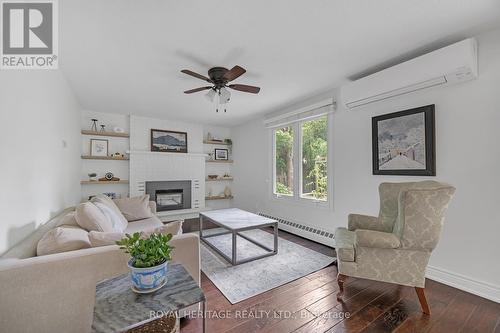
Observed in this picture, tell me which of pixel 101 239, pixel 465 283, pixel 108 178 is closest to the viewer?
pixel 101 239

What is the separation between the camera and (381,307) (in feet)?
5.66

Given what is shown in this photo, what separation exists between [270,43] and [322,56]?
0.61 meters

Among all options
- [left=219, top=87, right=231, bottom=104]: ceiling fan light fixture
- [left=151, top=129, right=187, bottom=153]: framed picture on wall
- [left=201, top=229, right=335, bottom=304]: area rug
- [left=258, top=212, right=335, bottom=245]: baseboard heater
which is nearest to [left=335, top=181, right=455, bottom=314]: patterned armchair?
[left=201, top=229, right=335, bottom=304]: area rug

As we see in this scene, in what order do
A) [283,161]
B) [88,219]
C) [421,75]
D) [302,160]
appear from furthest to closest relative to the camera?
1. [283,161]
2. [302,160]
3. [421,75]
4. [88,219]

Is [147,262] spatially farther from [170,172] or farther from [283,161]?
[170,172]

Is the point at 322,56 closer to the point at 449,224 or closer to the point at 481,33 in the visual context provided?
the point at 481,33

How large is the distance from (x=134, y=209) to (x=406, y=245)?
3.33 meters

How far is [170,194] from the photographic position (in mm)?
4898

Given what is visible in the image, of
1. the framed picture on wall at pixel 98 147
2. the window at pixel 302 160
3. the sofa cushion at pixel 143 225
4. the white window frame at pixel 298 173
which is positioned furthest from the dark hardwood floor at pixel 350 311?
the framed picture on wall at pixel 98 147

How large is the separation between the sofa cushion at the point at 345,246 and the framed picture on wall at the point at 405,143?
99 centimetres

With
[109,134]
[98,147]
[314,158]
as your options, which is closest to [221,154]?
[109,134]

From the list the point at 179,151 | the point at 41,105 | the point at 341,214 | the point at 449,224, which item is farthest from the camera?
the point at 179,151

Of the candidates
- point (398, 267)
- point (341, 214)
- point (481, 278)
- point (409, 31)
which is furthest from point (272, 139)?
point (481, 278)

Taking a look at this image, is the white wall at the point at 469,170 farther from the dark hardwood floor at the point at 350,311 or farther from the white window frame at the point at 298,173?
the white window frame at the point at 298,173
